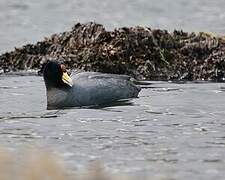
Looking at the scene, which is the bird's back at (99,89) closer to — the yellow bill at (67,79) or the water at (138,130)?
the yellow bill at (67,79)

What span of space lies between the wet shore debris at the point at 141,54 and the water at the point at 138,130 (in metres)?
1.52

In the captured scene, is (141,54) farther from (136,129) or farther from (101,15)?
(101,15)

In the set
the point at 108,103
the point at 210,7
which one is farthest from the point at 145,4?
the point at 108,103

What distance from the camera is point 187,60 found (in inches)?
798

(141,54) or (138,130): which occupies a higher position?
(141,54)

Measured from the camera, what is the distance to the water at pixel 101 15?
2708 cm

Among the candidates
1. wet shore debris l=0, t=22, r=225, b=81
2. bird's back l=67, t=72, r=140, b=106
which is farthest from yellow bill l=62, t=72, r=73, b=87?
wet shore debris l=0, t=22, r=225, b=81

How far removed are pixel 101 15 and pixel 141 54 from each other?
29.7 feet

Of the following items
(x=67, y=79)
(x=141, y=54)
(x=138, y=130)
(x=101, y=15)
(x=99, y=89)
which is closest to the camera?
(x=138, y=130)

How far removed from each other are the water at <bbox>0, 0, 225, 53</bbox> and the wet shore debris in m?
4.38

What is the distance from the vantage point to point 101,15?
29.2m

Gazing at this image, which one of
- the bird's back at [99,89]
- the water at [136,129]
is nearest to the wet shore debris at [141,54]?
the water at [136,129]

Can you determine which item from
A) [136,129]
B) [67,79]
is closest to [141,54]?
[67,79]

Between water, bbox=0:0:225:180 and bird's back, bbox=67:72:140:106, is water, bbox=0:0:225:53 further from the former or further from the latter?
bird's back, bbox=67:72:140:106
